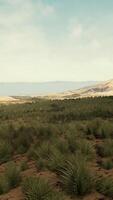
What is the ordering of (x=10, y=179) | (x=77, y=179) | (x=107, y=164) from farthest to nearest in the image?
1. (x=107, y=164)
2. (x=10, y=179)
3. (x=77, y=179)

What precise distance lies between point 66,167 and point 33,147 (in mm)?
4562

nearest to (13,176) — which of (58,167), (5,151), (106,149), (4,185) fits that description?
(4,185)

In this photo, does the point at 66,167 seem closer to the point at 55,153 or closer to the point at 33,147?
the point at 55,153

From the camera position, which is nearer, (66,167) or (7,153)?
(66,167)

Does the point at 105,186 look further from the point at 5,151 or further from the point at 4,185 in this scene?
the point at 5,151

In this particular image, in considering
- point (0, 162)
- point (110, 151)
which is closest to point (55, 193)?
point (110, 151)

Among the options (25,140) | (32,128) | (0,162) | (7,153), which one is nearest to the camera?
(0,162)

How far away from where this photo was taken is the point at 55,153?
41.6ft

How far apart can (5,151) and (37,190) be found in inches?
257

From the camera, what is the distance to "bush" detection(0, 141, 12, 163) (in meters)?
15.3

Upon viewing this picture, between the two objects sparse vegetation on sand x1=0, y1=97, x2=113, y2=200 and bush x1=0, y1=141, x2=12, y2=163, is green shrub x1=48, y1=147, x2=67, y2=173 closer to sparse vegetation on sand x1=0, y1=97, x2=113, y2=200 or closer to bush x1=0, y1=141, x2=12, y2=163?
sparse vegetation on sand x1=0, y1=97, x2=113, y2=200

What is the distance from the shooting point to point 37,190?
9.67 m

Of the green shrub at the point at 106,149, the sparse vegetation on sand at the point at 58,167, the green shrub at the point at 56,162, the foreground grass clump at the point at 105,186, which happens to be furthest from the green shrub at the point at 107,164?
the foreground grass clump at the point at 105,186

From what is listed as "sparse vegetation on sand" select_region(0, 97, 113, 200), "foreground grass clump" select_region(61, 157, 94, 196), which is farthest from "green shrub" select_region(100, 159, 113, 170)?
"foreground grass clump" select_region(61, 157, 94, 196)
